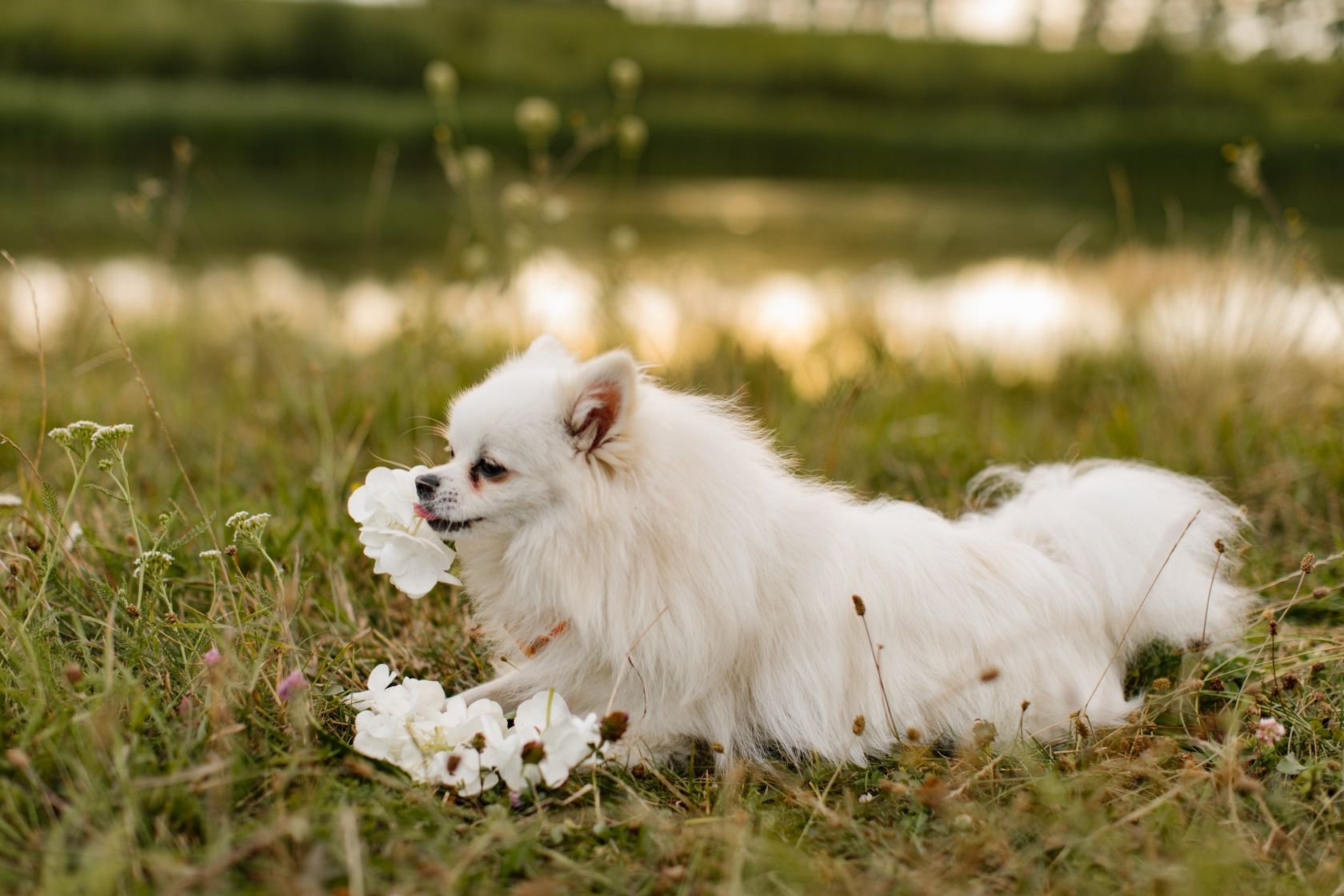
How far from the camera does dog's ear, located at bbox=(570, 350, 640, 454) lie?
205 centimetres

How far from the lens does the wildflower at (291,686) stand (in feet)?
6.66

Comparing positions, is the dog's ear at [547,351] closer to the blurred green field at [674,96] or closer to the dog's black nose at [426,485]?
the dog's black nose at [426,485]

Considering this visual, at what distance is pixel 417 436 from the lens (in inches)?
158

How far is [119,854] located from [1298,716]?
7.99 ft

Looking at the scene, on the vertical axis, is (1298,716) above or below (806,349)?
above

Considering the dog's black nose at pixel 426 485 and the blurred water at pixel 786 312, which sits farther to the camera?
the blurred water at pixel 786 312

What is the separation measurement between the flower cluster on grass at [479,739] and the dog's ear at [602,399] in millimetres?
518

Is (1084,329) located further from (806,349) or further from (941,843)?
(941,843)

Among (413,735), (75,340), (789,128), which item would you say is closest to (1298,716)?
(413,735)

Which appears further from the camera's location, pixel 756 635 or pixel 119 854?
pixel 756 635

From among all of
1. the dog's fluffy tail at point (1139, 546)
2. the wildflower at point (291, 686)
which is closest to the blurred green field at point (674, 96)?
the dog's fluffy tail at point (1139, 546)

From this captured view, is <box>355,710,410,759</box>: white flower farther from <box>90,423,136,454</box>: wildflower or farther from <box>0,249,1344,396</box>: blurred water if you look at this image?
<box>0,249,1344,396</box>: blurred water

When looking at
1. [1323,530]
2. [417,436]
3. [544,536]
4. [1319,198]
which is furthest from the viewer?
[1319,198]

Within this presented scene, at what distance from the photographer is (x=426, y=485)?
2154 mm
